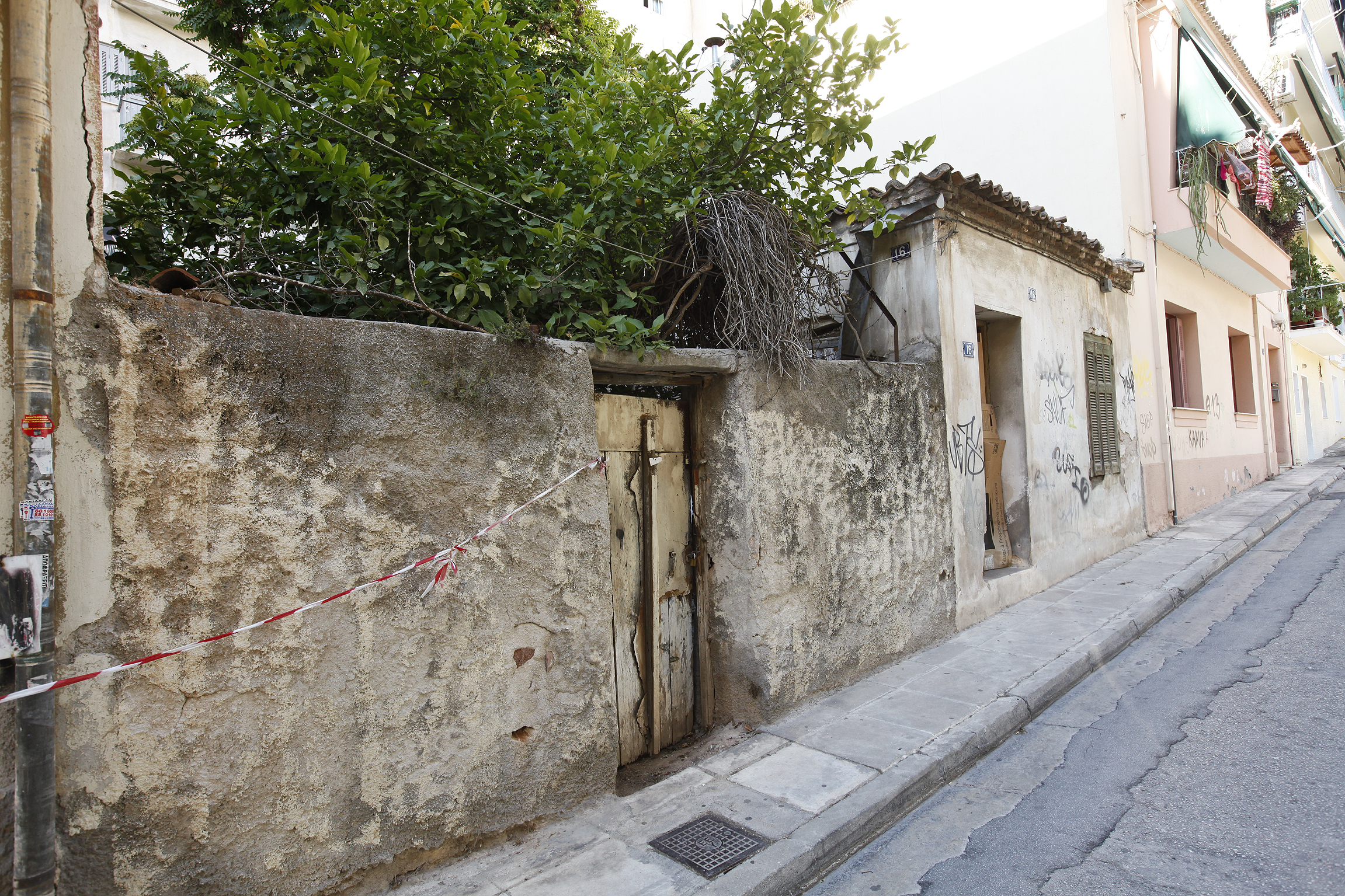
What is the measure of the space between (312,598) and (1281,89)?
20.6 m

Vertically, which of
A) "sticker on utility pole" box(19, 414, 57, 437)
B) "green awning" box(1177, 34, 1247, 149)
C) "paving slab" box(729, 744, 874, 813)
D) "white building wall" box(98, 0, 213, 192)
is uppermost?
"white building wall" box(98, 0, 213, 192)

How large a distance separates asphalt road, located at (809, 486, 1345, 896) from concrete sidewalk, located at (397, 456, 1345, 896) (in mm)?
132

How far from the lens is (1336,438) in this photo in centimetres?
2569

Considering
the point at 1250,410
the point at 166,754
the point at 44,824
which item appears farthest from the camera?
the point at 1250,410

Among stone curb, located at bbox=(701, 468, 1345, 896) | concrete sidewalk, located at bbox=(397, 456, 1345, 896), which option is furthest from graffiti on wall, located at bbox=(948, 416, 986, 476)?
stone curb, located at bbox=(701, 468, 1345, 896)

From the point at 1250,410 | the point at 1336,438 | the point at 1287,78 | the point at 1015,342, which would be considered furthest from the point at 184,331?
the point at 1336,438

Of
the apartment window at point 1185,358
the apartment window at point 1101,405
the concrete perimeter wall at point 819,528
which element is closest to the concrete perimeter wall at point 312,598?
the concrete perimeter wall at point 819,528

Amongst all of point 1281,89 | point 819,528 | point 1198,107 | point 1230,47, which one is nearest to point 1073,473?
point 819,528

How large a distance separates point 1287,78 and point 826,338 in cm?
1609

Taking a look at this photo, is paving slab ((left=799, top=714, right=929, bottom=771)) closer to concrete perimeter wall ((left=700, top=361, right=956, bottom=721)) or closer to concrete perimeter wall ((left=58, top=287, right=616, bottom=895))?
concrete perimeter wall ((left=700, top=361, right=956, bottom=721))

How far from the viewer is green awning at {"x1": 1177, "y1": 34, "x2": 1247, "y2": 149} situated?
33.9ft

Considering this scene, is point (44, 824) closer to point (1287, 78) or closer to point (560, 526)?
point (560, 526)

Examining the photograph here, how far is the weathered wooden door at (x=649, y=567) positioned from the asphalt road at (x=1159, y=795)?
1446mm

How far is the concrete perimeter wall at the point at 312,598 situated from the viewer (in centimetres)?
230
